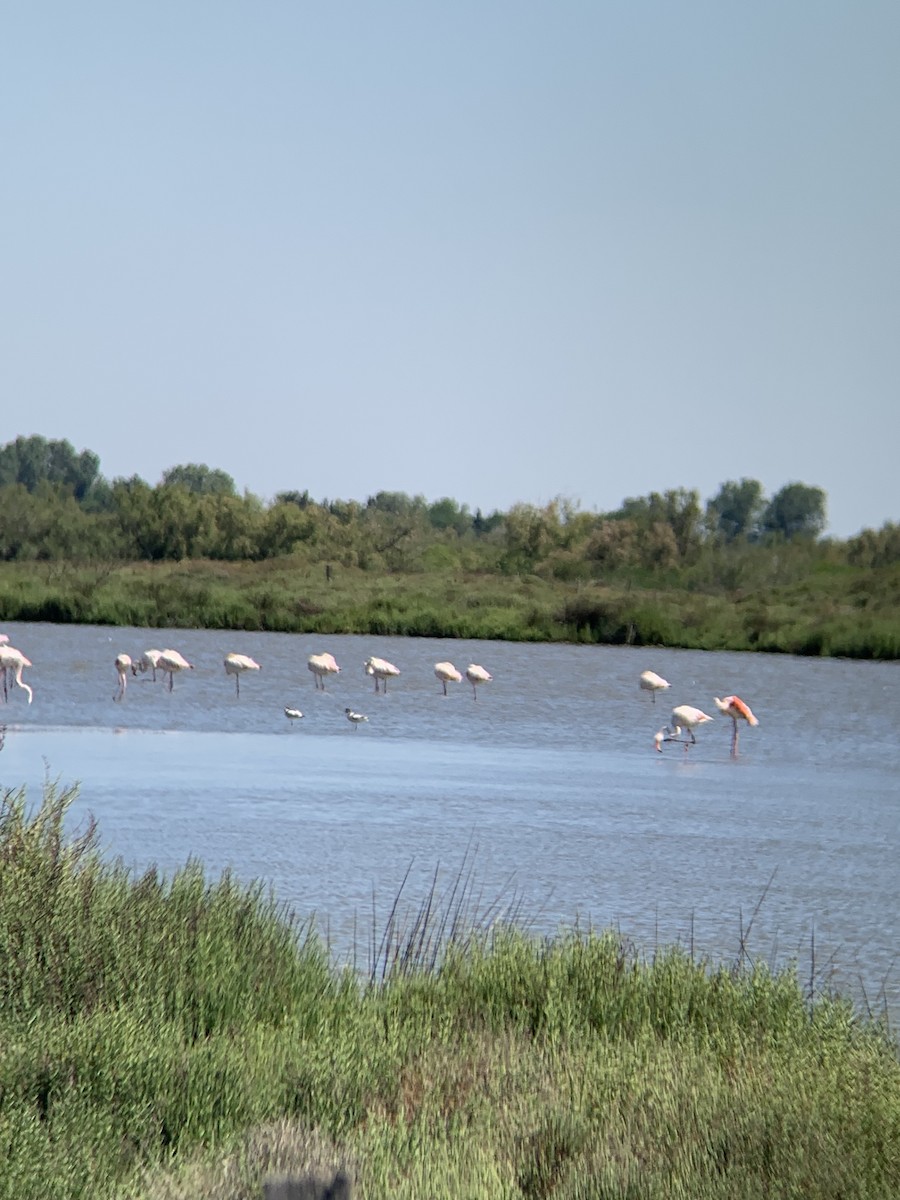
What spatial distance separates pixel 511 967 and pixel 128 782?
8.42m

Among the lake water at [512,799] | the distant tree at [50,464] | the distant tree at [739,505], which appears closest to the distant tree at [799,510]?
the distant tree at [739,505]

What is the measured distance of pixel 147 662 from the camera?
2720cm

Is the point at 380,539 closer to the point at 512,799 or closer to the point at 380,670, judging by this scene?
the point at 380,670

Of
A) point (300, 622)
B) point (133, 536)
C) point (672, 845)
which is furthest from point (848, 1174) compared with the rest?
point (133, 536)

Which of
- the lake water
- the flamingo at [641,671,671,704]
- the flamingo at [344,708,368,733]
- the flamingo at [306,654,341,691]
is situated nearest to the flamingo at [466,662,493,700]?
Answer: the lake water

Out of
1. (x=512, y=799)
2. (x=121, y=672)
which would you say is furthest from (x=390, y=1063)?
(x=121, y=672)

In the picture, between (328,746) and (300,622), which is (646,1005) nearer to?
(328,746)

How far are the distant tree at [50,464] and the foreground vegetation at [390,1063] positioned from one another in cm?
13152

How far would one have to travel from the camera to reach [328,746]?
65.5 ft

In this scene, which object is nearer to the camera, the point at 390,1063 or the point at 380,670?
the point at 390,1063

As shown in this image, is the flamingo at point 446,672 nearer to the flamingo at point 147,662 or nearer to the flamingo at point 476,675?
the flamingo at point 476,675

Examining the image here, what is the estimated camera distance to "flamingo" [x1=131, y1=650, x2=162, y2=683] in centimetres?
2680

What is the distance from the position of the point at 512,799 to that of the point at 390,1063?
31.4 feet

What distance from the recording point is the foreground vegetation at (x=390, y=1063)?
16.3 feet
